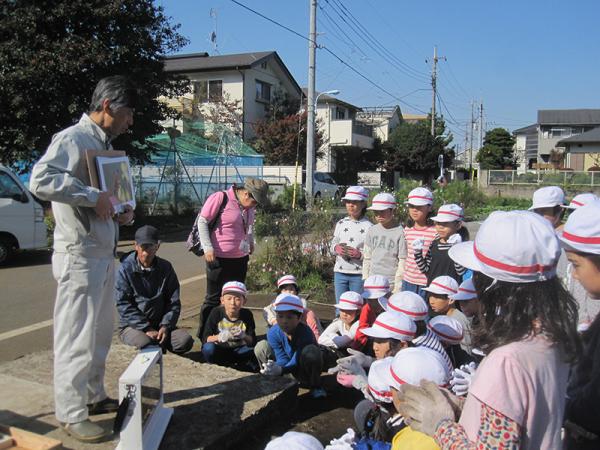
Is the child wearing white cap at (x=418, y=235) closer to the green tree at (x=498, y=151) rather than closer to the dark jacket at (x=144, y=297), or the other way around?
the dark jacket at (x=144, y=297)

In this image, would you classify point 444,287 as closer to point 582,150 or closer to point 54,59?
point 54,59

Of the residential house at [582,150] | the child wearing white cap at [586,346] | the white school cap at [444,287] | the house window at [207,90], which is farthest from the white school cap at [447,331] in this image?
the residential house at [582,150]

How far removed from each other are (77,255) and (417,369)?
1755 millimetres

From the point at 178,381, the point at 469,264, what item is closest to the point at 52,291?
the point at 178,381

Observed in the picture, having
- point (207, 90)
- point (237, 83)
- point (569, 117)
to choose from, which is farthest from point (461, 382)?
point (569, 117)

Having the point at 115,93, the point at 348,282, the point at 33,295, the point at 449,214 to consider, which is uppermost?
the point at 115,93

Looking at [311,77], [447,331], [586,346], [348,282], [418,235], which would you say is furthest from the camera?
[311,77]

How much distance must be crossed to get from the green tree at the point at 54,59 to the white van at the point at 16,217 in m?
3.05

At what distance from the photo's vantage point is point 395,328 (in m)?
3.11

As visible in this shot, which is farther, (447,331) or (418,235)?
(418,235)

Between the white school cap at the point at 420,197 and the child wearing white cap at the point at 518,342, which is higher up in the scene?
the white school cap at the point at 420,197

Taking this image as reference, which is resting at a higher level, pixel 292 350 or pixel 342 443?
pixel 342 443

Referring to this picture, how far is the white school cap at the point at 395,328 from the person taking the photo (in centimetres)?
310

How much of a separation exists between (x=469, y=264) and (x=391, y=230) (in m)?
3.40
